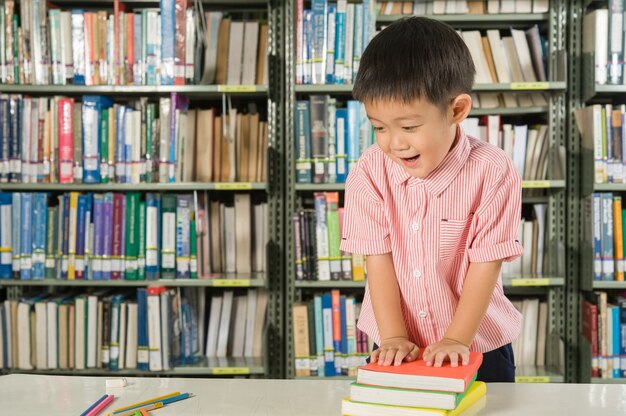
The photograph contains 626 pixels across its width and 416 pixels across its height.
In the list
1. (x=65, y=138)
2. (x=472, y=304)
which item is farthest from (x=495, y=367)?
(x=65, y=138)

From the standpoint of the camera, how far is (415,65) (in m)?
1.12

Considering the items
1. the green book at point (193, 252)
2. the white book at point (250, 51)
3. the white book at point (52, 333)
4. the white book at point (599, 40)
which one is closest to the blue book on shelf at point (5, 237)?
the white book at point (52, 333)

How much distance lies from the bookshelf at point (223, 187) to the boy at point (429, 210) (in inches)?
57.8

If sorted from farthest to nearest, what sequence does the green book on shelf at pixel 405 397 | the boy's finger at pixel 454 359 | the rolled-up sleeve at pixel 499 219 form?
the rolled-up sleeve at pixel 499 219 < the boy's finger at pixel 454 359 < the green book on shelf at pixel 405 397

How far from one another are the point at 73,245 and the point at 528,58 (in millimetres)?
1991

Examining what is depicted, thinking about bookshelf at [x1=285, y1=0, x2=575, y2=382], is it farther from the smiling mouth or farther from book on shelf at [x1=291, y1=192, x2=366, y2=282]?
the smiling mouth

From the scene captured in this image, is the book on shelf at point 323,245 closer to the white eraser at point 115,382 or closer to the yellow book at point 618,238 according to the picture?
the yellow book at point 618,238

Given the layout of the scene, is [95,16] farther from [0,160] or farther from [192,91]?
[0,160]

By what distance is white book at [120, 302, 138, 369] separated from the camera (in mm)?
2883

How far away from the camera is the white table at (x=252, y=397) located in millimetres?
1066

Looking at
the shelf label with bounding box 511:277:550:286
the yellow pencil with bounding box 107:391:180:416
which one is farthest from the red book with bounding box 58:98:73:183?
the yellow pencil with bounding box 107:391:180:416

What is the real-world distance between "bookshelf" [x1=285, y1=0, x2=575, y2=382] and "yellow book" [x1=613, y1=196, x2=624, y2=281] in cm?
19

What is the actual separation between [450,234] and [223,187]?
5.24 ft

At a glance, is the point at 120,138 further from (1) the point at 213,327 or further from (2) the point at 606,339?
(2) the point at 606,339
